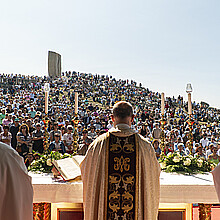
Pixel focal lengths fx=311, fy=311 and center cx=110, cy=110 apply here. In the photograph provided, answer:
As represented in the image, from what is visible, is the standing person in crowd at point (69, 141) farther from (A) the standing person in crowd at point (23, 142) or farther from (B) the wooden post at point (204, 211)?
(B) the wooden post at point (204, 211)

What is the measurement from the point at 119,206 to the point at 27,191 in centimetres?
95

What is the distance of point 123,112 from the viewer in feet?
9.27

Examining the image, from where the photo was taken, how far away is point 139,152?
281cm

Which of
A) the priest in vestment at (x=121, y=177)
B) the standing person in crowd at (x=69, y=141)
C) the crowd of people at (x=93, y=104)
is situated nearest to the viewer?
the priest in vestment at (x=121, y=177)

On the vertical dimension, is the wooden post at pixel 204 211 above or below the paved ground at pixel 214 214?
above

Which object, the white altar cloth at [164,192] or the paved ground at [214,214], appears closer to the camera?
the white altar cloth at [164,192]

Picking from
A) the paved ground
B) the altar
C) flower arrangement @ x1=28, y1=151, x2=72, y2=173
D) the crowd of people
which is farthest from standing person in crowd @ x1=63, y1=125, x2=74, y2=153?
the altar

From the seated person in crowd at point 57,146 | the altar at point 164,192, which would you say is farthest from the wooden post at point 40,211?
the seated person in crowd at point 57,146

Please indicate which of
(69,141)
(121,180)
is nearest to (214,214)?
(121,180)

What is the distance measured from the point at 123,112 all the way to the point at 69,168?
88cm

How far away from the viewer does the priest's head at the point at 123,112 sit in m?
2.82

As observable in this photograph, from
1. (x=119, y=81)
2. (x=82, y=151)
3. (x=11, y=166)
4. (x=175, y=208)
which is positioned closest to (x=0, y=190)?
(x=11, y=166)

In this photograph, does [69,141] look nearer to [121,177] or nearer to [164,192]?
[164,192]

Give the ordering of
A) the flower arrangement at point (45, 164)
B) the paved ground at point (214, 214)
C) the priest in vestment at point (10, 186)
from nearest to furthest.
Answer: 1. the priest in vestment at point (10, 186)
2. the flower arrangement at point (45, 164)
3. the paved ground at point (214, 214)
